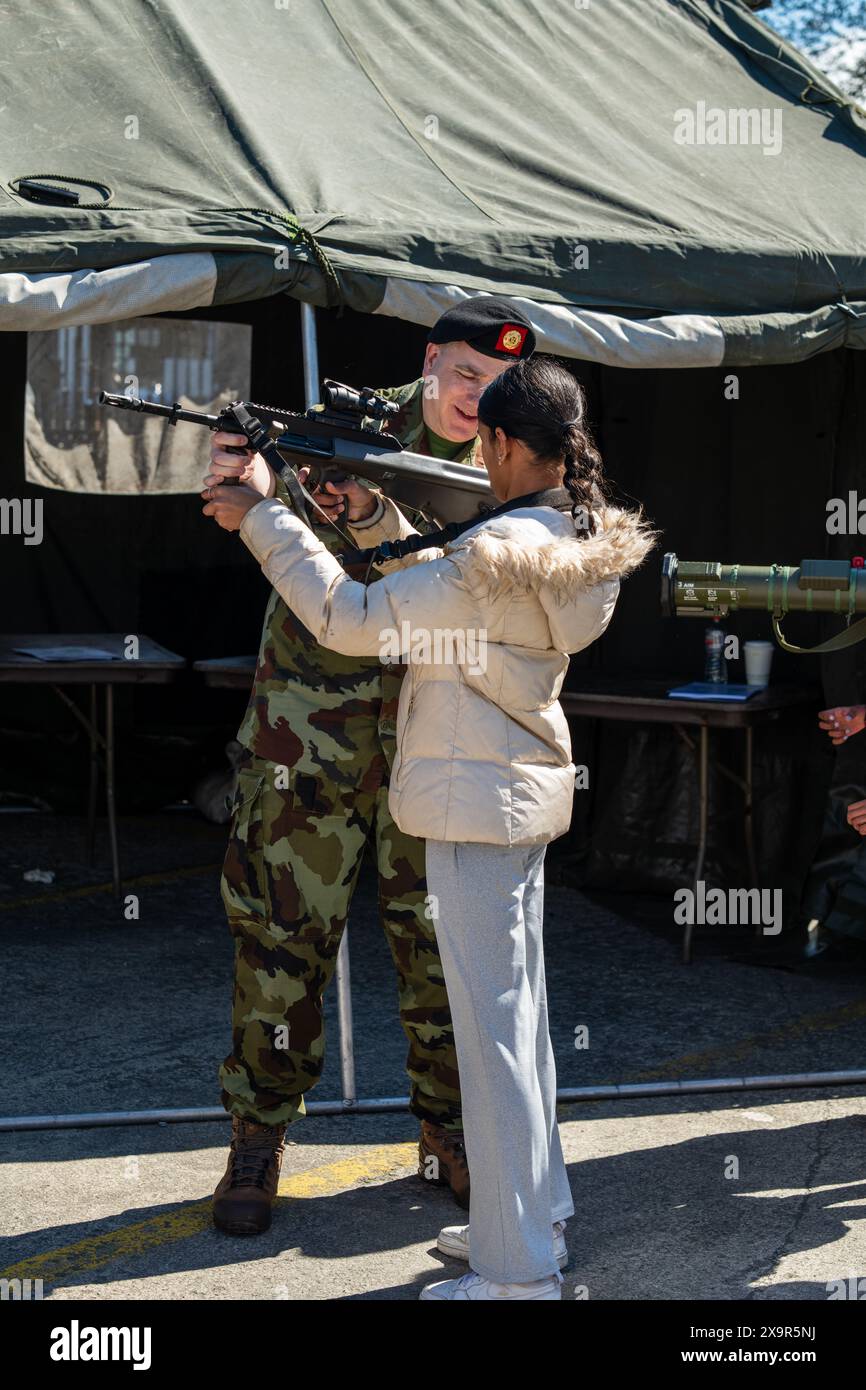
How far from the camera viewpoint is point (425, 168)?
209 inches

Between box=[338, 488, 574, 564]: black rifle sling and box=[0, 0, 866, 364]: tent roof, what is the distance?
5.01 ft

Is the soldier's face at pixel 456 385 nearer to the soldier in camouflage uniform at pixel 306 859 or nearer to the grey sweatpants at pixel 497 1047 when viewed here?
the soldier in camouflage uniform at pixel 306 859

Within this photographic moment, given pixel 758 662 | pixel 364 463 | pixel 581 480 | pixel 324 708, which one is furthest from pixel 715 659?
pixel 581 480

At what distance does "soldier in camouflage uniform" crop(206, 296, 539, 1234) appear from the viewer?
12.0ft

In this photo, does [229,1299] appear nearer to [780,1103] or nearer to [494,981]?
[494,981]

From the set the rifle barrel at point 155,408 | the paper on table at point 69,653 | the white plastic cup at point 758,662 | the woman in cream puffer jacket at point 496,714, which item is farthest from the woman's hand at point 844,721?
the paper on table at point 69,653

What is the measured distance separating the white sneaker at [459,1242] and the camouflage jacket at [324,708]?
38.4 inches

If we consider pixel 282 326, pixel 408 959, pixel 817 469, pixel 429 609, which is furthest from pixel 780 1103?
pixel 282 326

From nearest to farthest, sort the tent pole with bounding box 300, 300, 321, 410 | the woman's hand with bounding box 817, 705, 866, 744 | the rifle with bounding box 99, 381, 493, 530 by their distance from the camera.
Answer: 1. the rifle with bounding box 99, 381, 493, 530
2. the woman's hand with bounding box 817, 705, 866, 744
3. the tent pole with bounding box 300, 300, 321, 410

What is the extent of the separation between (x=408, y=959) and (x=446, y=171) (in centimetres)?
276

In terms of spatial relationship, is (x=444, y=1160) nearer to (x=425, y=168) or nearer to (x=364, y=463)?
(x=364, y=463)

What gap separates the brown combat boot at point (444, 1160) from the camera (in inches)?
150

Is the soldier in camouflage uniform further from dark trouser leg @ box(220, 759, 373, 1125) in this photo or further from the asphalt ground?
the asphalt ground

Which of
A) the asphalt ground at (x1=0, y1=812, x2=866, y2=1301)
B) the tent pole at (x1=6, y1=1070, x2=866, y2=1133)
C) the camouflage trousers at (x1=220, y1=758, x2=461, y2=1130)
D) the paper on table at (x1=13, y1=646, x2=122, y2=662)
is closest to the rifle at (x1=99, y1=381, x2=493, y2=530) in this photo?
the camouflage trousers at (x1=220, y1=758, x2=461, y2=1130)
